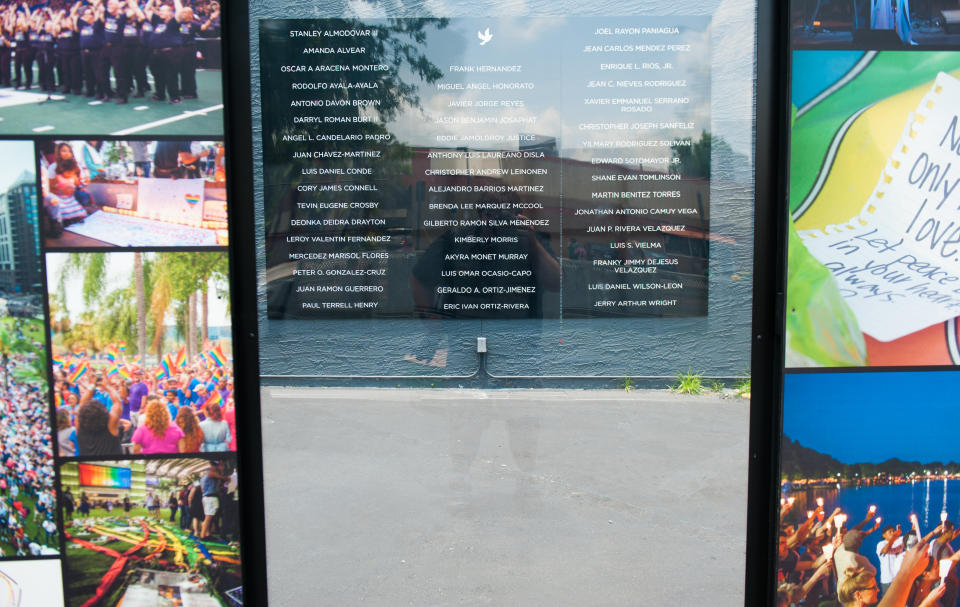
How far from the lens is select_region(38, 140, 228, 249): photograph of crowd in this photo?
2.03 m

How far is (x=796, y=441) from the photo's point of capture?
2.22 meters

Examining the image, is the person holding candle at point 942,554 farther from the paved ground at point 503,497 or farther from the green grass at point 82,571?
the green grass at point 82,571

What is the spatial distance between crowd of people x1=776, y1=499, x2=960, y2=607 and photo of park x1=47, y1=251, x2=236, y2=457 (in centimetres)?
189

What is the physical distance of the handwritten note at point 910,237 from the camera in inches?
84.1

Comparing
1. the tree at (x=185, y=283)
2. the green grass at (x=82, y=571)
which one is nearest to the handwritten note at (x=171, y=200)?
the tree at (x=185, y=283)

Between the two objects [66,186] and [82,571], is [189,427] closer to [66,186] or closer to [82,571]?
[82,571]

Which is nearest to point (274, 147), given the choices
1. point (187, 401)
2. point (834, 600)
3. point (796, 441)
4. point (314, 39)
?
point (314, 39)

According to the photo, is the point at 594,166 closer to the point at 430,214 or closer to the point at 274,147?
the point at 430,214

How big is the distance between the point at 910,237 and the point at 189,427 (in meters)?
2.41

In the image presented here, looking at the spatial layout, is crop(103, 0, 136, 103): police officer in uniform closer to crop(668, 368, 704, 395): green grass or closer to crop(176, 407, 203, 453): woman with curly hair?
crop(176, 407, 203, 453): woman with curly hair

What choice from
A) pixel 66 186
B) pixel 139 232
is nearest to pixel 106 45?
pixel 66 186

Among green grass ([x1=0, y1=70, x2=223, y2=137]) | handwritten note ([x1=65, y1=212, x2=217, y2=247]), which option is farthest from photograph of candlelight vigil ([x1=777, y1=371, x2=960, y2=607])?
green grass ([x1=0, y1=70, x2=223, y2=137])

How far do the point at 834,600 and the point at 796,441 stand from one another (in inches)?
22.6

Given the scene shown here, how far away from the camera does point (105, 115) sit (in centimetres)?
204
